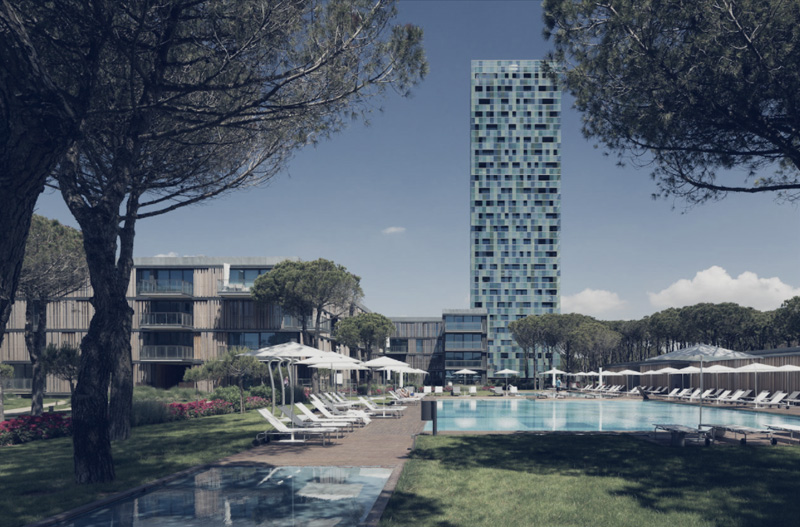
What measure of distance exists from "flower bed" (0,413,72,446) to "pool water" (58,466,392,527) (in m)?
7.65

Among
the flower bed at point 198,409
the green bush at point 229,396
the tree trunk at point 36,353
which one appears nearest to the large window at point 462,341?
the green bush at point 229,396

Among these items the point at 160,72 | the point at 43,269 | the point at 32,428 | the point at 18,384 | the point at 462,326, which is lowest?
the point at 18,384

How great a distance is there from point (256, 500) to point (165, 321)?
33.2 metres

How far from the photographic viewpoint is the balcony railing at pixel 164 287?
38.8 m

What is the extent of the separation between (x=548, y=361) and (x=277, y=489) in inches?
3046

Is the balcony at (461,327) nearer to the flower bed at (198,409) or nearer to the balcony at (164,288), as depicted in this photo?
the balcony at (164,288)

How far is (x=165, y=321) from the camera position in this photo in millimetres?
38812

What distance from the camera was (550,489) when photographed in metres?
8.88

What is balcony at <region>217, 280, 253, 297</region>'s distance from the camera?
39.1 metres

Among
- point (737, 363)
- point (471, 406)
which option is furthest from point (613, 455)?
point (737, 363)

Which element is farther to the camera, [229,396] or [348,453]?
[229,396]

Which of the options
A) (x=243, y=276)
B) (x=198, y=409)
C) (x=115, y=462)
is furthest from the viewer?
(x=243, y=276)

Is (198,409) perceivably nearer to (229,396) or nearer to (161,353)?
(229,396)

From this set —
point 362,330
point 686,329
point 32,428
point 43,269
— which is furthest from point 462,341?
point 32,428
